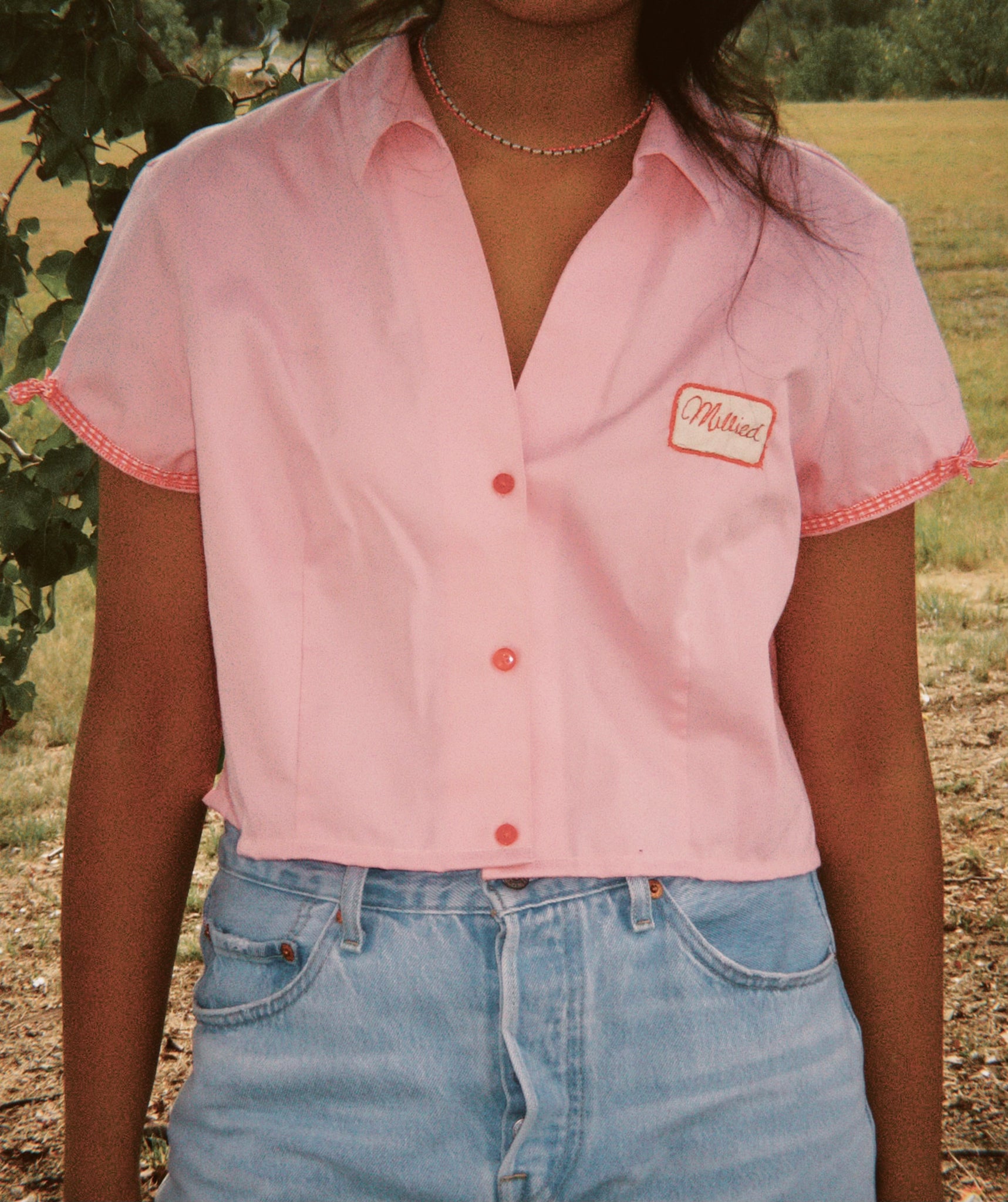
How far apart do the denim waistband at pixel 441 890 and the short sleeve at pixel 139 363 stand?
28 cm

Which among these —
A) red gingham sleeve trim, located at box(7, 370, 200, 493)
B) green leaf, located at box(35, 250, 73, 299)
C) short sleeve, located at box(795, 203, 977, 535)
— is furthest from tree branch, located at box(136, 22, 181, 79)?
short sleeve, located at box(795, 203, 977, 535)

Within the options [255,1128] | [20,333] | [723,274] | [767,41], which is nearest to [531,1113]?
[255,1128]

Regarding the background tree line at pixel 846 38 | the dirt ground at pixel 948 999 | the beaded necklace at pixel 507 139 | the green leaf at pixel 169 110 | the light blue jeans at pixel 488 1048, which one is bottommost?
the dirt ground at pixel 948 999

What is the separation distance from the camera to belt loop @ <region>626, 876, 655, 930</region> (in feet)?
2.73

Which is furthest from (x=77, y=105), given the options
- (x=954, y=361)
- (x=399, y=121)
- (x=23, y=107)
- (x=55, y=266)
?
(x=954, y=361)

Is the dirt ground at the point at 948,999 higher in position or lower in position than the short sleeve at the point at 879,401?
lower

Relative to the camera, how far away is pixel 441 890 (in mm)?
825

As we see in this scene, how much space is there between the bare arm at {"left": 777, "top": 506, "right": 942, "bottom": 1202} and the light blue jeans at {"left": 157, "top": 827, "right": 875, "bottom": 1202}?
172 millimetres

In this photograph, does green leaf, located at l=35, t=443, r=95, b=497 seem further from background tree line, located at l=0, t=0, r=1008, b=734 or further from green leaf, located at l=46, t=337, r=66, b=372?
green leaf, located at l=46, t=337, r=66, b=372

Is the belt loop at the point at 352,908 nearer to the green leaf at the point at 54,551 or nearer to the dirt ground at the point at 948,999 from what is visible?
the green leaf at the point at 54,551

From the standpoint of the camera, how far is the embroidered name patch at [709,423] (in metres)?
0.86

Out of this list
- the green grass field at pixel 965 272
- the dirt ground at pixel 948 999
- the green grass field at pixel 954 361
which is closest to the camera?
the dirt ground at pixel 948 999

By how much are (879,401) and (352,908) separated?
0.51 m

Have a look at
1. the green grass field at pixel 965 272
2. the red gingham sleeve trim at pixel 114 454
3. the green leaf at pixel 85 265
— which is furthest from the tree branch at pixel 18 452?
the green grass field at pixel 965 272
